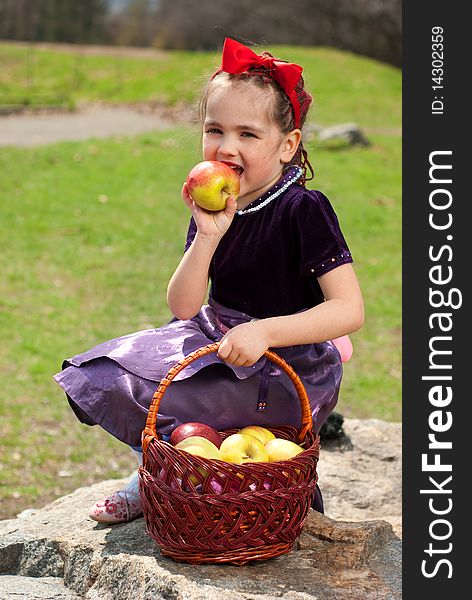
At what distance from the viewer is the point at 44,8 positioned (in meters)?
21.3

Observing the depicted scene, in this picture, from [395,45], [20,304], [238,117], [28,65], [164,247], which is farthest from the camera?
[395,45]

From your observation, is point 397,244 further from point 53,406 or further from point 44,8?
point 44,8

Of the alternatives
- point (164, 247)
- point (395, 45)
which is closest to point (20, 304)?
point (164, 247)

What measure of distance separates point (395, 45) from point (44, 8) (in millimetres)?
7928

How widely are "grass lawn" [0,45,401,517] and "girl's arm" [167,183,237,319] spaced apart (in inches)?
22.2

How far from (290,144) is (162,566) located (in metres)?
1.29

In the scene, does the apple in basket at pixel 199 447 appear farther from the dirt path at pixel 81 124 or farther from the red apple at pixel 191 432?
the dirt path at pixel 81 124

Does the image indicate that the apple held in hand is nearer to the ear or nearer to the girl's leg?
the ear

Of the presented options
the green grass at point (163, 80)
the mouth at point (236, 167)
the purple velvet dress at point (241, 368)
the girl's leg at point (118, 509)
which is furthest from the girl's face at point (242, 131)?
the green grass at point (163, 80)

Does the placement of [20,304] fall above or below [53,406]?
above

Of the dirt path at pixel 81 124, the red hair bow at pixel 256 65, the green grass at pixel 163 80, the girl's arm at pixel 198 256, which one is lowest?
the girl's arm at pixel 198 256

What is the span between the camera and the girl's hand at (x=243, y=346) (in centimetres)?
247

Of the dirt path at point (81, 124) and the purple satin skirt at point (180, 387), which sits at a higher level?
the dirt path at point (81, 124)

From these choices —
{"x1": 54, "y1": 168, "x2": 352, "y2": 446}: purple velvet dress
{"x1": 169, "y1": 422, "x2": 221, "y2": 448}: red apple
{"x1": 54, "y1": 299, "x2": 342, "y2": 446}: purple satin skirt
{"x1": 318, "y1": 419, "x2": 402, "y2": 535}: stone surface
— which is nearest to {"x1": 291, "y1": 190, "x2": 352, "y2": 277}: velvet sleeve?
{"x1": 54, "y1": 168, "x2": 352, "y2": 446}: purple velvet dress
